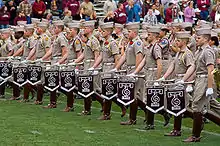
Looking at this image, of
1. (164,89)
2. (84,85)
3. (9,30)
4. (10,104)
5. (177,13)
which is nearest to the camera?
(164,89)

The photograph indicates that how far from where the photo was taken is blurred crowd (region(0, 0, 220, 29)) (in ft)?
105

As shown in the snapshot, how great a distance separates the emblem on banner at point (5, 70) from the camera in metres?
23.8

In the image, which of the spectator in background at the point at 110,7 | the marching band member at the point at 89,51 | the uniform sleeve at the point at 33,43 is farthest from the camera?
the spectator in background at the point at 110,7

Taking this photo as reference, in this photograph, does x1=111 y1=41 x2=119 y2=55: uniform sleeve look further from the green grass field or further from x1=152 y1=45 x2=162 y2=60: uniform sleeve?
x1=152 y1=45 x2=162 y2=60: uniform sleeve

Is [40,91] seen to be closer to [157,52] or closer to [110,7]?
[157,52]

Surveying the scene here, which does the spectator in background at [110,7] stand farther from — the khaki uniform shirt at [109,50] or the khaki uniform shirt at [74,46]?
the khaki uniform shirt at [109,50]

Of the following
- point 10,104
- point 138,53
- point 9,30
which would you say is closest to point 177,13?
point 9,30

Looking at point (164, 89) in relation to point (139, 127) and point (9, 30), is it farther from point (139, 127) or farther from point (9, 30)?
point (9, 30)

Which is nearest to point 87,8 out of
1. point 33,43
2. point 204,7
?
point 204,7

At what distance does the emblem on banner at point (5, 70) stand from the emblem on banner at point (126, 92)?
6396 mm

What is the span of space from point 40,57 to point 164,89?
21.5 ft

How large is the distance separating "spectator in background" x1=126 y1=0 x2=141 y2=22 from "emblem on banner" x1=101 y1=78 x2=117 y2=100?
1377cm

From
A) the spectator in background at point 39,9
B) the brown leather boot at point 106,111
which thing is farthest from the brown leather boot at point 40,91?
the spectator in background at point 39,9

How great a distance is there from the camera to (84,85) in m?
19.5
